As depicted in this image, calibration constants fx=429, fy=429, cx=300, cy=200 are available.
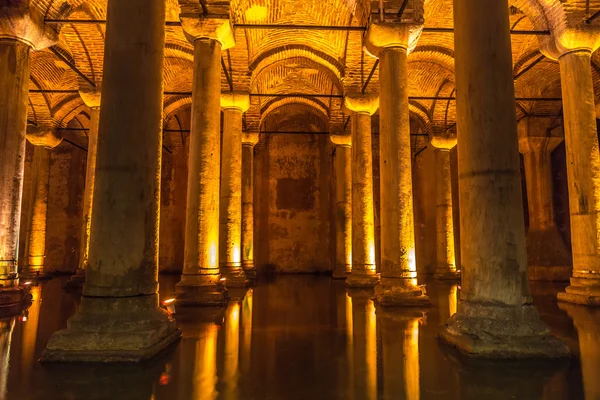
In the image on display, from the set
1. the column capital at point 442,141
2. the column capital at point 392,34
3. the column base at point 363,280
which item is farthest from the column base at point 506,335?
the column capital at point 442,141

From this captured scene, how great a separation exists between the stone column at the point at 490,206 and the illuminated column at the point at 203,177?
4585 millimetres

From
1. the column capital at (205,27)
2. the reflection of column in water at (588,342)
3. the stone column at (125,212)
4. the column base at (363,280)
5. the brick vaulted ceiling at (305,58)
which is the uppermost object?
the brick vaulted ceiling at (305,58)

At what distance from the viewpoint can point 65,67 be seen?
48.7ft

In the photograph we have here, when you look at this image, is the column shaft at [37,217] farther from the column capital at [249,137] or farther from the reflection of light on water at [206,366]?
the reflection of light on water at [206,366]

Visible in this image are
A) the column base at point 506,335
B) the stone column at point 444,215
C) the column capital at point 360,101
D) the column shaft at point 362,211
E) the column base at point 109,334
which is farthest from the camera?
the stone column at point 444,215

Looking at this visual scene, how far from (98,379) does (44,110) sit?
49.9ft

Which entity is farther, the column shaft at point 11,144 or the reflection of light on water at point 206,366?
the column shaft at point 11,144

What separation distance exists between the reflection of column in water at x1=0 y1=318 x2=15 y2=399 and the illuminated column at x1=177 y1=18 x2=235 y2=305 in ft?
8.29

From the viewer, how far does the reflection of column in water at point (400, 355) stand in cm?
314

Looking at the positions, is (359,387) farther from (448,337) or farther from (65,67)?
(65,67)

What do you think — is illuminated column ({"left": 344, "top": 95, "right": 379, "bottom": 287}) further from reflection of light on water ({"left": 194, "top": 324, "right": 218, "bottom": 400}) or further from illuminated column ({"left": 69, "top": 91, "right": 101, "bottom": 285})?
illuminated column ({"left": 69, "top": 91, "right": 101, "bottom": 285})

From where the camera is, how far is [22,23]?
784 cm

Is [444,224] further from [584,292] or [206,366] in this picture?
[206,366]

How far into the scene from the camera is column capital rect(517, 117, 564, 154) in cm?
1552
